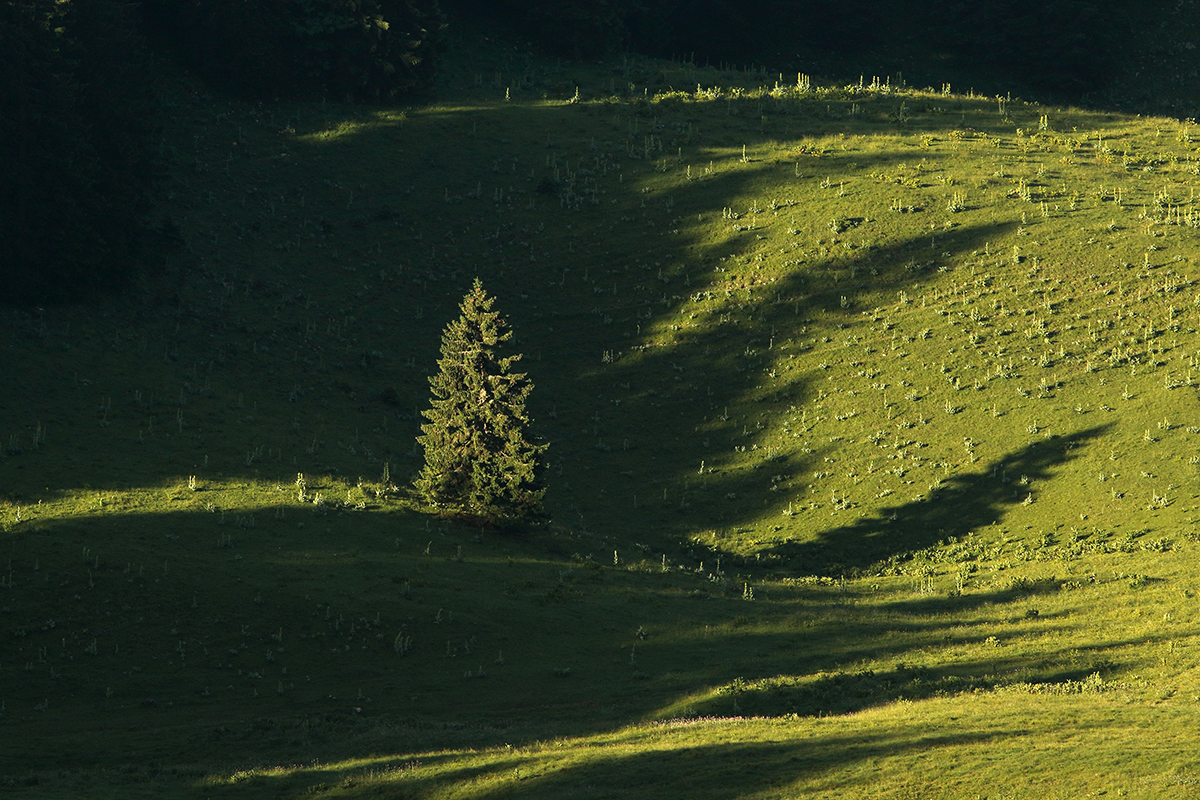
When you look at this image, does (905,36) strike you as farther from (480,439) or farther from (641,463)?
(480,439)

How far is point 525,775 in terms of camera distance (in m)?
23.4

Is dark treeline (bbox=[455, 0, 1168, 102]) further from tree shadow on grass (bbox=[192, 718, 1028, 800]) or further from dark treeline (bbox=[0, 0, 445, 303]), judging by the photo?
tree shadow on grass (bbox=[192, 718, 1028, 800])

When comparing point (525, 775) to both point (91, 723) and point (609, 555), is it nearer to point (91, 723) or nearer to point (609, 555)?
point (91, 723)

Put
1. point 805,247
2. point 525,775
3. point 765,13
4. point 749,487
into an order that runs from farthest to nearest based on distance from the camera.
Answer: point 765,13, point 805,247, point 749,487, point 525,775

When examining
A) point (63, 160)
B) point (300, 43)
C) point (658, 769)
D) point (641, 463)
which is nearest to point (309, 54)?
point (300, 43)

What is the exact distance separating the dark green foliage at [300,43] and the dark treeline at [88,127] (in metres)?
0.14

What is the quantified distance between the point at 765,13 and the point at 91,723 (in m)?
100

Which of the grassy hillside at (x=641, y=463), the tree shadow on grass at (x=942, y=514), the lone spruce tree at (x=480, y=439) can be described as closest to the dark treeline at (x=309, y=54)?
the grassy hillside at (x=641, y=463)

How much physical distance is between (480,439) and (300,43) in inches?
1912

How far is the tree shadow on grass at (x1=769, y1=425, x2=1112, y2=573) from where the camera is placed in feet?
150

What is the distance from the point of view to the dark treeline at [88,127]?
184ft

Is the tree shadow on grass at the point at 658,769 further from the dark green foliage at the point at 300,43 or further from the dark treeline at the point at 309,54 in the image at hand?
the dark green foliage at the point at 300,43

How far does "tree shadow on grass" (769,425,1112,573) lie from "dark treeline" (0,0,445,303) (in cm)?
3667

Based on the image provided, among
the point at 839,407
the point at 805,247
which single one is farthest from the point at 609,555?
the point at 805,247
